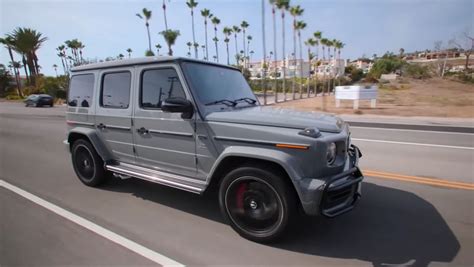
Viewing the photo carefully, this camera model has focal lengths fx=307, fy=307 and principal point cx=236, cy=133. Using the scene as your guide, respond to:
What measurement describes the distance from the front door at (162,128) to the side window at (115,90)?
331mm

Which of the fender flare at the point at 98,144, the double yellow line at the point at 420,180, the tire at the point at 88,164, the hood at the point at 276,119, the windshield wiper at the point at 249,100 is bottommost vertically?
the double yellow line at the point at 420,180

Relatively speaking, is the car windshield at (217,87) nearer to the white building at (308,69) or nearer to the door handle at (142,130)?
the door handle at (142,130)

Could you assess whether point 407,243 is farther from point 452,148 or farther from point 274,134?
point 452,148

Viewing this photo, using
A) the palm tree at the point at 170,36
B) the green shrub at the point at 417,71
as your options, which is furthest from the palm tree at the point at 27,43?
the green shrub at the point at 417,71

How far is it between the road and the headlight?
3.24 ft

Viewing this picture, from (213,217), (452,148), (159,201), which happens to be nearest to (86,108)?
(159,201)

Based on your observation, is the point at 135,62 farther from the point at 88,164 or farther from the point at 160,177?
the point at 88,164

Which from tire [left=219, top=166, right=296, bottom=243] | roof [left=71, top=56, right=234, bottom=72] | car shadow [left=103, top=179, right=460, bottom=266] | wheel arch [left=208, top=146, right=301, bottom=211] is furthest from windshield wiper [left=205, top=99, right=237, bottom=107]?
car shadow [left=103, top=179, right=460, bottom=266]

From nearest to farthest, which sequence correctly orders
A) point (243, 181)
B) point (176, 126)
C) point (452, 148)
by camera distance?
point (243, 181) < point (176, 126) < point (452, 148)

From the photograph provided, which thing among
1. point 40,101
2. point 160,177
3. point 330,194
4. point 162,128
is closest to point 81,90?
point 162,128

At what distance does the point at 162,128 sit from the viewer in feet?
14.0

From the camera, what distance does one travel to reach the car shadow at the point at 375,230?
3.34m

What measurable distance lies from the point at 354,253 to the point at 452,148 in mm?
7181

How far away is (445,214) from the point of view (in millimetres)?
4293
